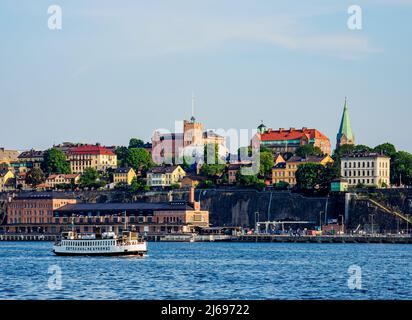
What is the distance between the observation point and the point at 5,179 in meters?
136

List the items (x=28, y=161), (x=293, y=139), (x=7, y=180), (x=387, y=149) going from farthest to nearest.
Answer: (x=28, y=161) → (x=293, y=139) → (x=7, y=180) → (x=387, y=149)

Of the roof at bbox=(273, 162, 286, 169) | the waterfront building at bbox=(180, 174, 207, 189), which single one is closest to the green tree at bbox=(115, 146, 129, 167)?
the waterfront building at bbox=(180, 174, 207, 189)

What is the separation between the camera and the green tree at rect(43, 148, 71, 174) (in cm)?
13812

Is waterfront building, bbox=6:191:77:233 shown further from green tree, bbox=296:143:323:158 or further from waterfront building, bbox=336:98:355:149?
waterfront building, bbox=336:98:355:149

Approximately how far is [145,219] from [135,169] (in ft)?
95.3

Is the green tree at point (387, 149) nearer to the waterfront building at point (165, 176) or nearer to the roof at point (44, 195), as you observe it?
the waterfront building at point (165, 176)

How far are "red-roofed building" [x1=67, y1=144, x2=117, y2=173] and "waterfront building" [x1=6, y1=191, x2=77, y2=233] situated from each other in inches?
1058

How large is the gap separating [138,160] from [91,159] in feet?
29.9

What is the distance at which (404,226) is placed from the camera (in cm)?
9581

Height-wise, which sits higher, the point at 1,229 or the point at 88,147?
the point at 88,147

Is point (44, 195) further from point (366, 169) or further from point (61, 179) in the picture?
point (366, 169)

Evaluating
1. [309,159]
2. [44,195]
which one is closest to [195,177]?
[309,159]

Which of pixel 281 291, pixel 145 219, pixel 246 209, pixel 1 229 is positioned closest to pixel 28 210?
pixel 1 229

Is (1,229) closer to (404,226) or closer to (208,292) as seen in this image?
(404,226)
